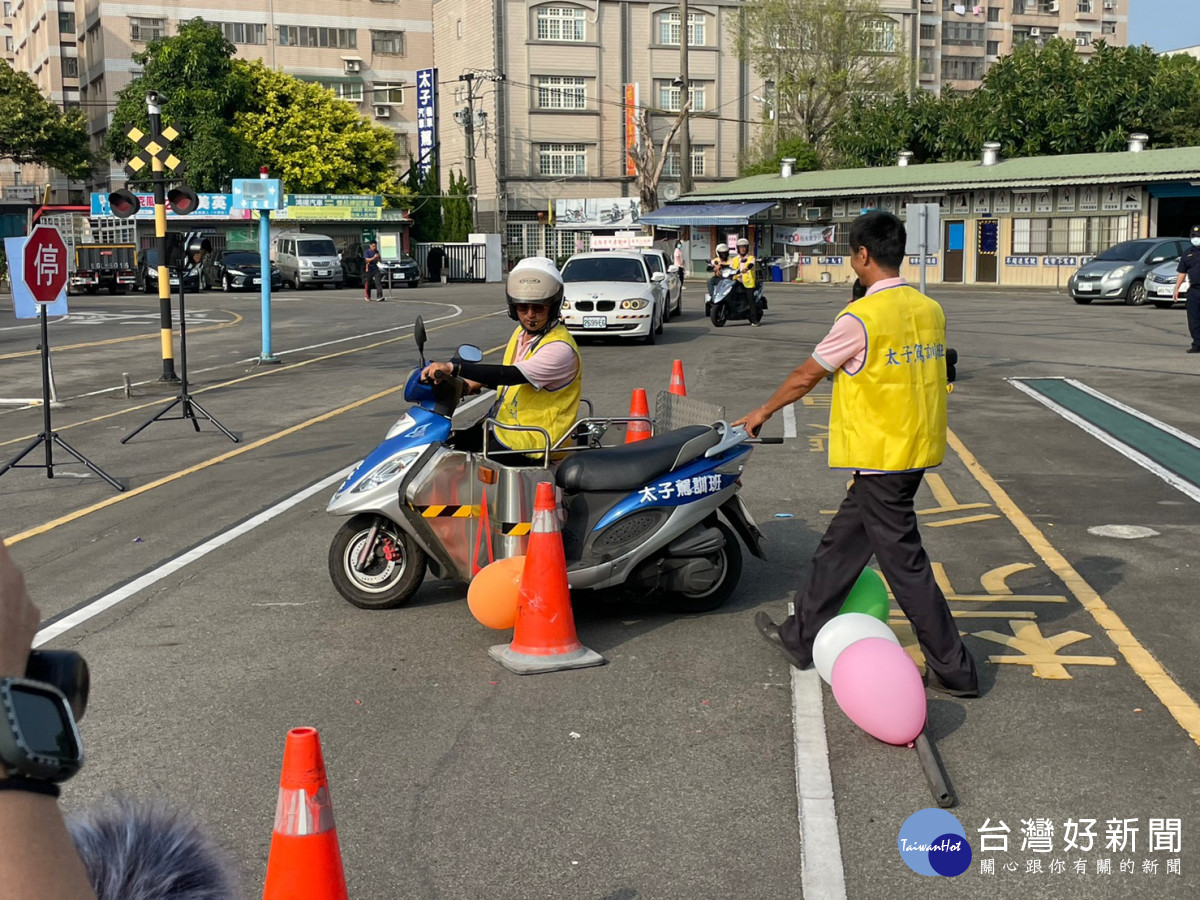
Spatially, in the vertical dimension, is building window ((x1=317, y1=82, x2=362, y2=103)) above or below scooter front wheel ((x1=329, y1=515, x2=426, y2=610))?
above

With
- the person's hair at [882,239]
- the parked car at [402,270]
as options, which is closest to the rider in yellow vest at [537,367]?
the person's hair at [882,239]

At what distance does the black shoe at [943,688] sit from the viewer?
212 inches

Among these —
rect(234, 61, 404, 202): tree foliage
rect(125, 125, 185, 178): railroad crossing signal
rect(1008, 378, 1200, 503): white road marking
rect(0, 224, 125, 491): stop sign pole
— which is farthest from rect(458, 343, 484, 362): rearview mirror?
rect(234, 61, 404, 202): tree foliage

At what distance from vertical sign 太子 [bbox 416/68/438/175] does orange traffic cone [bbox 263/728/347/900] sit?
69.0 m

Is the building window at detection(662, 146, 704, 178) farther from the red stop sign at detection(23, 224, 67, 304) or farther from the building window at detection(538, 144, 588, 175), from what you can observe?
the red stop sign at detection(23, 224, 67, 304)

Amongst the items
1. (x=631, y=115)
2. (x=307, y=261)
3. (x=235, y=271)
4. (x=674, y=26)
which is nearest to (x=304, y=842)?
(x=235, y=271)

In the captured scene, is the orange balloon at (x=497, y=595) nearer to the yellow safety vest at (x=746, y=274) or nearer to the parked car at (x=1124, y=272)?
the yellow safety vest at (x=746, y=274)

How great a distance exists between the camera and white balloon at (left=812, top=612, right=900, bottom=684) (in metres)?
5.05

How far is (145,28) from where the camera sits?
76812mm

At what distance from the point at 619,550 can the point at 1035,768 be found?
7.39 ft

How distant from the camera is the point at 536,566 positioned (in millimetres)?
5805

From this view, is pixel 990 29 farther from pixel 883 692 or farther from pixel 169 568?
pixel 883 692

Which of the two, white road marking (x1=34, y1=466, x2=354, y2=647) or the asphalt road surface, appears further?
white road marking (x1=34, y1=466, x2=354, y2=647)

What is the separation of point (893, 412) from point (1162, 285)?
3114 cm
